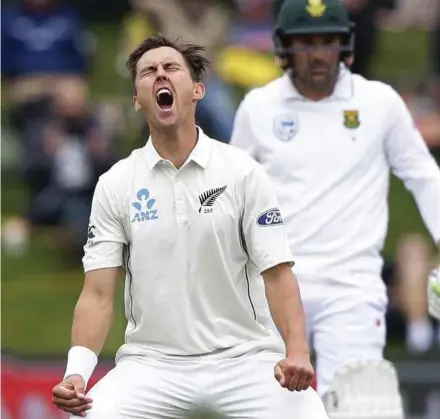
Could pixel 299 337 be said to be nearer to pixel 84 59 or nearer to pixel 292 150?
pixel 292 150

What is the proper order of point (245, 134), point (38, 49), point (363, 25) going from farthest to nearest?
point (38, 49), point (363, 25), point (245, 134)

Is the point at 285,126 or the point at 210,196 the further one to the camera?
the point at 285,126

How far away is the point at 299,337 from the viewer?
4.85 metres

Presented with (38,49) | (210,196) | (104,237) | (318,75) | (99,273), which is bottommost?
(99,273)

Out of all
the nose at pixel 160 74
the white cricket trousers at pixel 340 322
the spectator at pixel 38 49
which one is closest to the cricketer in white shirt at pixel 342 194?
the white cricket trousers at pixel 340 322

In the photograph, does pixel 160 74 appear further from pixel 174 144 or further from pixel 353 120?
pixel 353 120

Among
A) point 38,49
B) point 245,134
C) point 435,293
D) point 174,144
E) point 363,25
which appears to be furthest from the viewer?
point 38,49

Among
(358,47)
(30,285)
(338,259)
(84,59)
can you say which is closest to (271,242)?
(338,259)

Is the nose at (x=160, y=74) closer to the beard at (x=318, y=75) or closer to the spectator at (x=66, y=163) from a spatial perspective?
the beard at (x=318, y=75)

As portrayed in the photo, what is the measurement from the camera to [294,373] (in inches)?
187

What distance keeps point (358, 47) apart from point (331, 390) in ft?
13.6

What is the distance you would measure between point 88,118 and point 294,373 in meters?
7.28

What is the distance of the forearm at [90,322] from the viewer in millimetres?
5008

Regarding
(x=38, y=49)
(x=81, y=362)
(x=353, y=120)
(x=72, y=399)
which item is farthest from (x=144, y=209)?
(x=38, y=49)
